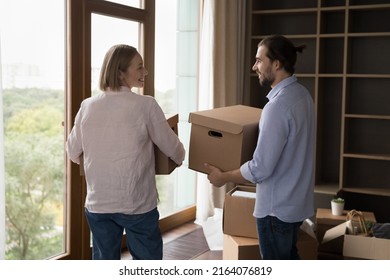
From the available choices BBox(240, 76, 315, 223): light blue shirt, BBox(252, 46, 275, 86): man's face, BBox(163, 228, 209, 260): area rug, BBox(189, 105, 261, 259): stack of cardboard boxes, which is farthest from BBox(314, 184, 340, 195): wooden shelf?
BBox(252, 46, 275, 86): man's face

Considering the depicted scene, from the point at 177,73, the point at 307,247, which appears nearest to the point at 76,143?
the point at 307,247

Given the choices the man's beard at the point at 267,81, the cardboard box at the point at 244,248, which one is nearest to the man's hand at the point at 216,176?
the man's beard at the point at 267,81

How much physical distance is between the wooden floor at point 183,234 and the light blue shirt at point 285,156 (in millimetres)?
1927

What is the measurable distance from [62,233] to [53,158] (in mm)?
514

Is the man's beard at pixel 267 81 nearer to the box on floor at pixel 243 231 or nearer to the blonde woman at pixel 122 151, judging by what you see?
the blonde woman at pixel 122 151

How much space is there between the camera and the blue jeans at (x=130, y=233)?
7.59 feet

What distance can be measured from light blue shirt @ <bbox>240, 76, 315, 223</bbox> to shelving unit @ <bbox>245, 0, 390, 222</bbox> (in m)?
2.55

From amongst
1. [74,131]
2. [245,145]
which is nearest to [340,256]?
[245,145]

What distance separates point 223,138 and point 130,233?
1.96 ft

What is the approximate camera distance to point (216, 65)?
16.3 feet

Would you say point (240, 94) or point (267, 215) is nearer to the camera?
point (267, 215)

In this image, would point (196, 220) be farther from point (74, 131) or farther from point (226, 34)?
point (74, 131)

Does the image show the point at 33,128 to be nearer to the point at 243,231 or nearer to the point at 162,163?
the point at 162,163

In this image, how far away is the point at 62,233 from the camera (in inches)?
146
